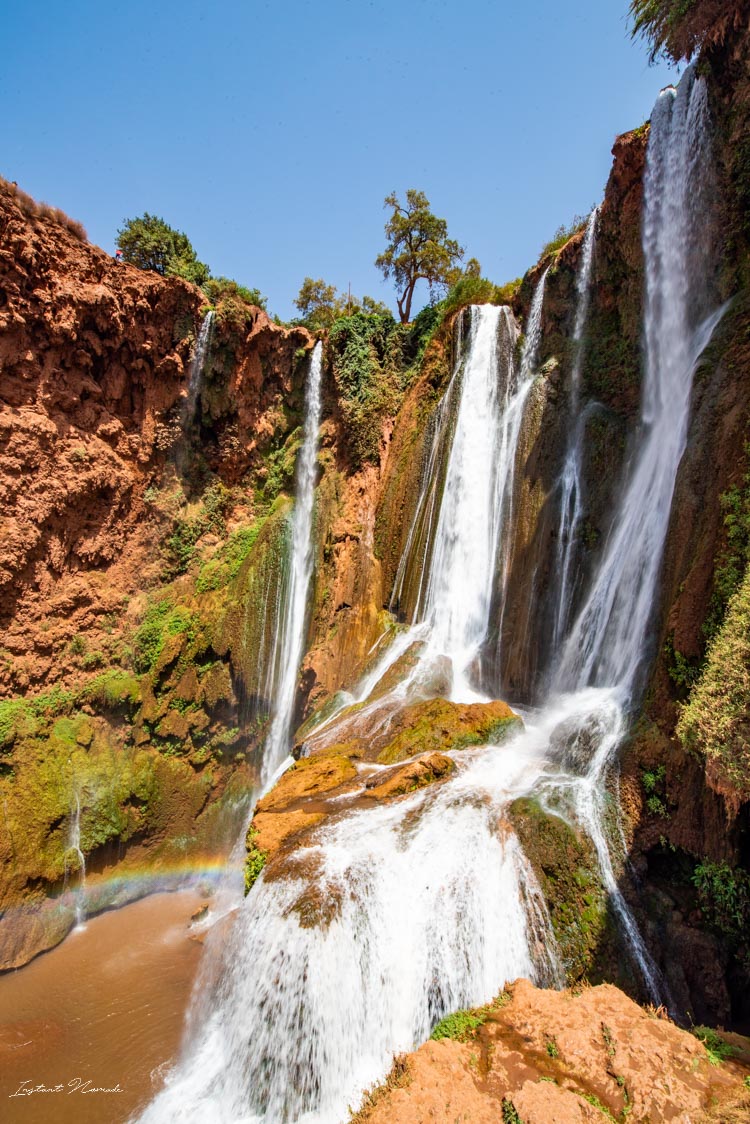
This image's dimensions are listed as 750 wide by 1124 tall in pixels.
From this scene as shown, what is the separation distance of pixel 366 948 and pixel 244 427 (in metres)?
17.8

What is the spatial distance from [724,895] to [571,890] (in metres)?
1.53

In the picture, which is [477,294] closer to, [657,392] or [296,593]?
[657,392]

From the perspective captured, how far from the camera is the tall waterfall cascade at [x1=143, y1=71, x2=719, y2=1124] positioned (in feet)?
17.1

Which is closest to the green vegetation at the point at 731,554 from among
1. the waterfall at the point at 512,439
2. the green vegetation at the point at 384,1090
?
the green vegetation at the point at 384,1090

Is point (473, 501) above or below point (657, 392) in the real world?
below

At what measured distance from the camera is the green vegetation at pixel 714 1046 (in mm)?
3629

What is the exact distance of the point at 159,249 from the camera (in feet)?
61.2

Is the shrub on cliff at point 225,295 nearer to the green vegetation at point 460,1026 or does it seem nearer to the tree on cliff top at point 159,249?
the tree on cliff top at point 159,249

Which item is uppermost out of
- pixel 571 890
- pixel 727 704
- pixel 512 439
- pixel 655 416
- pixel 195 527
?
pixel 512 439

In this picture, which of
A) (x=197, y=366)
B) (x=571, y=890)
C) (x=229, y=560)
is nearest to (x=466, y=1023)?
(x=571, y=890)

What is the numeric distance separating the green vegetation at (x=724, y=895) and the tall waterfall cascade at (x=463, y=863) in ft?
2.67

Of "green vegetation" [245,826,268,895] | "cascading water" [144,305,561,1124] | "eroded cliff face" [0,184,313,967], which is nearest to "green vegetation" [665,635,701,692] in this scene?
"cascading water" [144,305,561,1124]

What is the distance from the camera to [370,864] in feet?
19.4

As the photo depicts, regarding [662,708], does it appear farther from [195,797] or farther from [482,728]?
[195,797]
